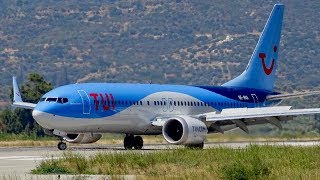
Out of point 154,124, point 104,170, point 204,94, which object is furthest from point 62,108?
point 104,170

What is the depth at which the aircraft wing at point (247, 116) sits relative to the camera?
2318 inches

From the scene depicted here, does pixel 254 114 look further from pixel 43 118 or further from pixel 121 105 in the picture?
pixel 43 118

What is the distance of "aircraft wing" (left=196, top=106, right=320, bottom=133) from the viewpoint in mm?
58875

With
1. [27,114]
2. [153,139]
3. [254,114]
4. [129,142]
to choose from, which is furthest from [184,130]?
[27,114]

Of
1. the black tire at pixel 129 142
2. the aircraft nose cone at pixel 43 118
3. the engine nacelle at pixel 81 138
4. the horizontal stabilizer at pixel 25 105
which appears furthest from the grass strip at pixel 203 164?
the horizontal stabilizer at pixel 25 105

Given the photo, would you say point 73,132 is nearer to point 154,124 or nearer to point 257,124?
point 154,124

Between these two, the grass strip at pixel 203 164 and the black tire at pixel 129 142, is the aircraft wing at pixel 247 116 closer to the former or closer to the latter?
the black tire at pixel 129 142

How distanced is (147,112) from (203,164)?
20108 millimetres

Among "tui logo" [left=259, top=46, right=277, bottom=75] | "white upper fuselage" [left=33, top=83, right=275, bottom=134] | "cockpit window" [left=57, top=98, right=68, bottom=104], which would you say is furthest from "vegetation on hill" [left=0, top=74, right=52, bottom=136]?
"cockpit window" [left=57, top=98, right=68, bottom=104]

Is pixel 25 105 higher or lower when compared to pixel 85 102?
lower

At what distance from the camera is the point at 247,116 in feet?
194

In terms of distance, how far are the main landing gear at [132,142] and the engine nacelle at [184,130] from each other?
225cm

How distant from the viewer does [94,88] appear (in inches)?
2285

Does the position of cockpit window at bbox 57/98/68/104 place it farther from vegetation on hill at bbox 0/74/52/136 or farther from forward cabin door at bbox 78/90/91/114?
vegetation on hill at bbox 0/74/52/136
